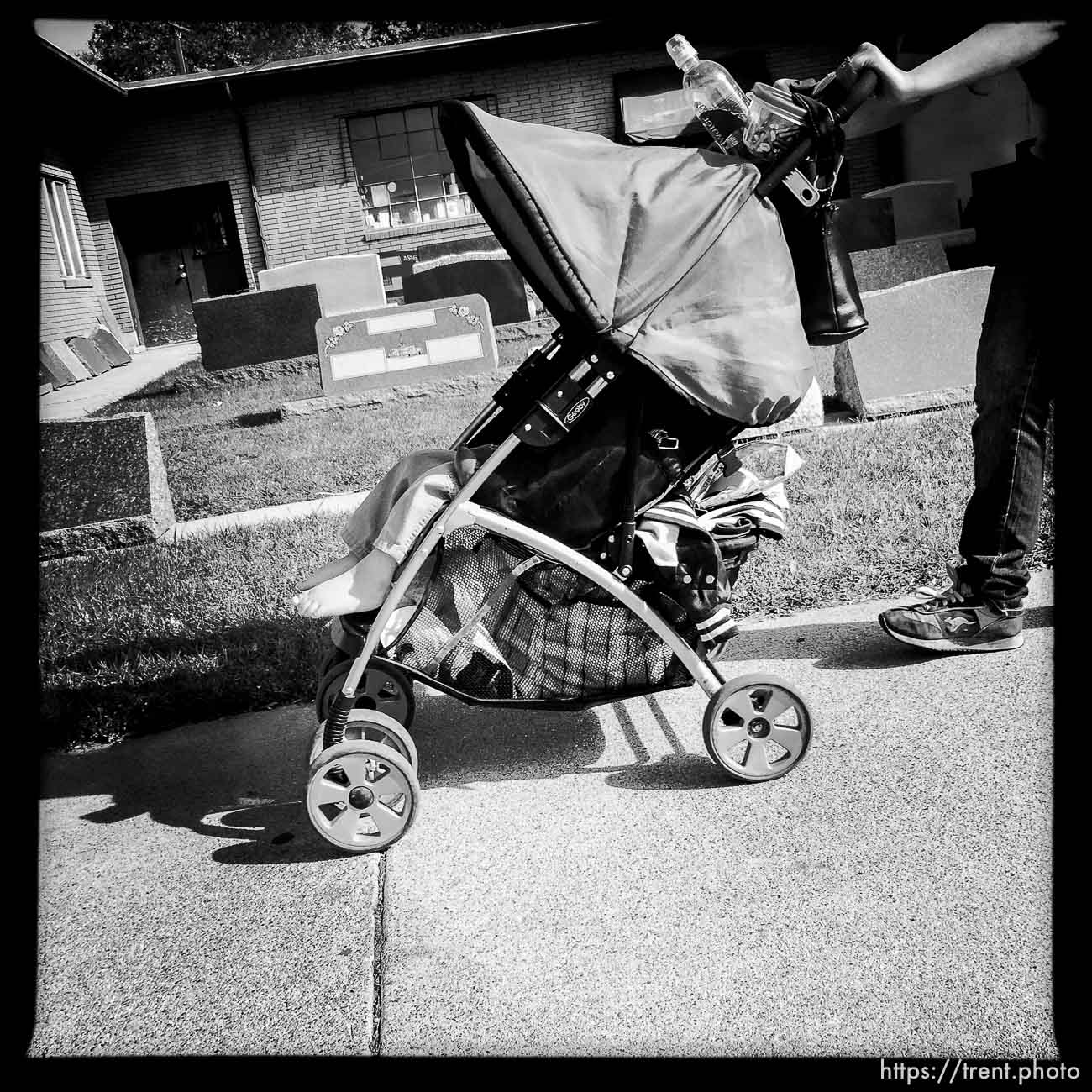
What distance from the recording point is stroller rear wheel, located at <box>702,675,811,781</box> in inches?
95.1

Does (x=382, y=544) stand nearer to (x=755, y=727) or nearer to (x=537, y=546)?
(x=537, y=546)

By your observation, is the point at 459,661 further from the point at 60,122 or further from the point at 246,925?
the point at 60,122

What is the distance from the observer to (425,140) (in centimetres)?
1788

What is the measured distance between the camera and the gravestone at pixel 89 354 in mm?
15250

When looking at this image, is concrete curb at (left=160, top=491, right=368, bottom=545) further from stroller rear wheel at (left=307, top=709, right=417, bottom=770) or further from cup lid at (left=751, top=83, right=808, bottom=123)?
cup lid at (left=751, top=83, right=808, bottom=123)

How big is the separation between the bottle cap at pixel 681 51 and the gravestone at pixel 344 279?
41.1ft

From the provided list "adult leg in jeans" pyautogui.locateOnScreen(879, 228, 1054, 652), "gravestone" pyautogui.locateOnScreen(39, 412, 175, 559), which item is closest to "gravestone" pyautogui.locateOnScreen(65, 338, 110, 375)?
"gravestone" pyautogui.locateOnScreen(39, 412, 175, 559)

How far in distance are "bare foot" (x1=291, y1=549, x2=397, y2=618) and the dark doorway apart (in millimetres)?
17467

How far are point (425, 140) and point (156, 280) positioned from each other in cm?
612

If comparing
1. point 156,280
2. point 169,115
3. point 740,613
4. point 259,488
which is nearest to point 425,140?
point 169,115

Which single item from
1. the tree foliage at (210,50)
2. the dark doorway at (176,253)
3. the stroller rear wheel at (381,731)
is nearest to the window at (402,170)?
the dark doorway at (176,253)

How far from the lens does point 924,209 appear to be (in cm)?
1412

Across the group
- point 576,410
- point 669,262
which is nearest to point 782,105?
point 669,262

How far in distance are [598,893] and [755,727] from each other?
623 millimetres
